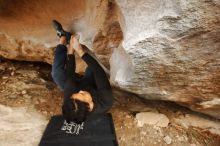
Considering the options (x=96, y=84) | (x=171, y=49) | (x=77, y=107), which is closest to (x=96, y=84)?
(x=96, y=84)

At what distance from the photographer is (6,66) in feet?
10.9

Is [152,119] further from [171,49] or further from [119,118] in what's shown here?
[171,49]

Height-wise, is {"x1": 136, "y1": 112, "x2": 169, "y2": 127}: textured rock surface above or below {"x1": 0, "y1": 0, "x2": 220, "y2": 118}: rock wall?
below

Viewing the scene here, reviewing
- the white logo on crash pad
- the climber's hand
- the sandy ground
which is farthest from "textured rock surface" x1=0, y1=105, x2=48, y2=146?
the climber's hand

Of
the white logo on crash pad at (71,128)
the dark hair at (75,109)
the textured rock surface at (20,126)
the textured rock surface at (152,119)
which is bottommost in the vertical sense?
the textured rock surface at (152,119)

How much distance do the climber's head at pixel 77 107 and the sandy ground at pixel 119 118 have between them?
0.56 m

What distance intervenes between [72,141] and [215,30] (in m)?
1.40

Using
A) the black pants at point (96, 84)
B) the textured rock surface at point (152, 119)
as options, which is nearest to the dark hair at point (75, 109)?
the black pants at point (96, 84)

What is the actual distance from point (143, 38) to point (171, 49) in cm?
18

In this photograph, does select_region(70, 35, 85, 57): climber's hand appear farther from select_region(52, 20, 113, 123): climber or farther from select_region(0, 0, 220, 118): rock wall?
select_region(0, 0, 220, 118): rock wall

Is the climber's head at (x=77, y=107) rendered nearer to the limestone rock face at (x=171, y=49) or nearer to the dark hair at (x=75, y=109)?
the dark hair at (x=75, y=109)

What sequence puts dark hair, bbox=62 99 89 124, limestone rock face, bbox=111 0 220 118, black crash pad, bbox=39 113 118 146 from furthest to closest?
1. black crash pad, bbox=39 113 118 146
2. dark hair, bbox=62 99 89 124
3. limestone rock face, bbox=111 0 220 118

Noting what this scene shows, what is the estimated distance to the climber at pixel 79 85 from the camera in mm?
2092

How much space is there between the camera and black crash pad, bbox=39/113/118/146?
2.46 m
